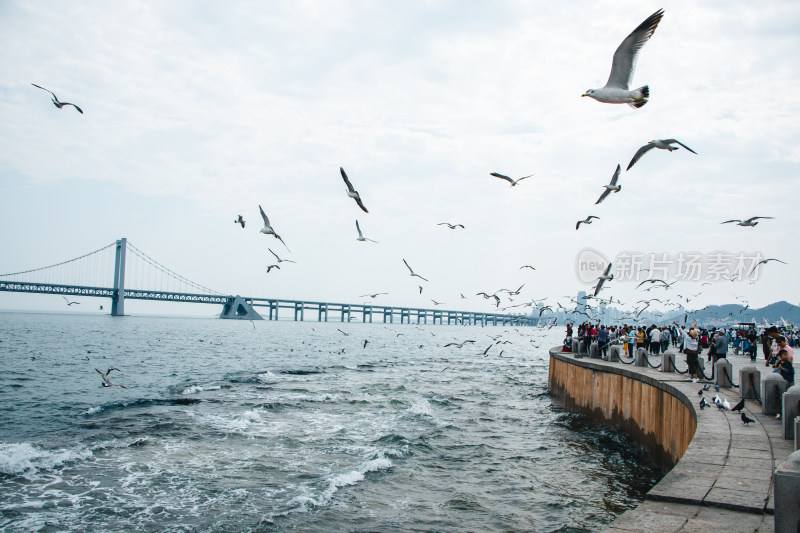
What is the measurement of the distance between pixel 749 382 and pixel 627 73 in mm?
6071

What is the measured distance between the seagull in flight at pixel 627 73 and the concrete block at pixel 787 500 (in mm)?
5633

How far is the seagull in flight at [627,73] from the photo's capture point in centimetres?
774

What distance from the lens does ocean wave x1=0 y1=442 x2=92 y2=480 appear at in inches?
467

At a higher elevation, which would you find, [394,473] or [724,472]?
[724,472]

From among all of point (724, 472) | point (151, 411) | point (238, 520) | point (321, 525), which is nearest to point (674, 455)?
point (724, 472)

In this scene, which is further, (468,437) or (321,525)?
(468,437)

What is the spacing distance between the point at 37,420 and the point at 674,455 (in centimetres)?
1667

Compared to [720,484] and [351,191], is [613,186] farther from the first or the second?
[720,484]

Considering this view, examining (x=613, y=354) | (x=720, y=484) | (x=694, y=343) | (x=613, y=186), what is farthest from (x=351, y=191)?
(x=613, y=354)

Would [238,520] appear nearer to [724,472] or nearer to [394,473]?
[394,473]

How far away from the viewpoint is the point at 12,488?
10867 millimetres

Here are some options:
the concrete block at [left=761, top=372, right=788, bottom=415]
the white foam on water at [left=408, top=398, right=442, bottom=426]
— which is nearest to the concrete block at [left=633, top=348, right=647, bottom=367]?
the white foam on water at [left=408, top=398, right=442, bottom=426]

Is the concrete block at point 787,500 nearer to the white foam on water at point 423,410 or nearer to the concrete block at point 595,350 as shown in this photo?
the white foam on water at point 423,410

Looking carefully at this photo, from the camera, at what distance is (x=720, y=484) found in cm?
594
